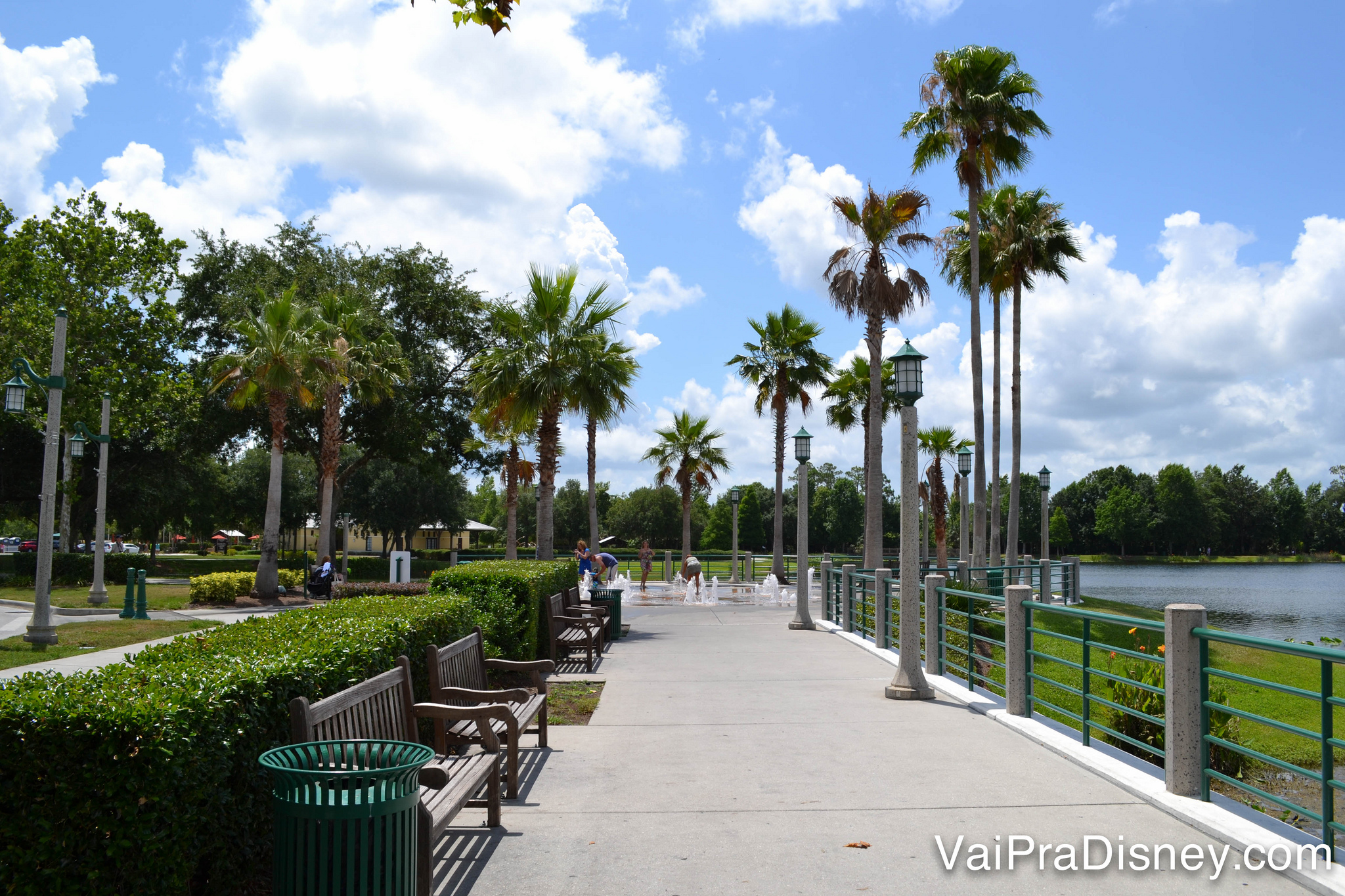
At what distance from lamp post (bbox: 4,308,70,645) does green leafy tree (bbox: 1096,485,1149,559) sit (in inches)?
3980

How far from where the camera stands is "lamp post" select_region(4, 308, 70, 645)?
14.8 metres

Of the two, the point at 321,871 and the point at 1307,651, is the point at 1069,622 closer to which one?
the point at 1307,651

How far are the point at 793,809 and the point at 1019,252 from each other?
1012 inches

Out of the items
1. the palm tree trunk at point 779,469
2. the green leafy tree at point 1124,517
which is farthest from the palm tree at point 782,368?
the green leafy tree at point 1124,517

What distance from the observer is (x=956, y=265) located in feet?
96.4

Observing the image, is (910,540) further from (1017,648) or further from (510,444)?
(510,444)

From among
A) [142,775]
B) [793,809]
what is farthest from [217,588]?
[142,775]

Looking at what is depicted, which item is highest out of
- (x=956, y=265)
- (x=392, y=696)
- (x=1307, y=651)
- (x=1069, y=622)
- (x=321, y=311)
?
(x=956, y=265)

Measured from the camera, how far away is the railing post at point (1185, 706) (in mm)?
5637

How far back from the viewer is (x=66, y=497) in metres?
31.0

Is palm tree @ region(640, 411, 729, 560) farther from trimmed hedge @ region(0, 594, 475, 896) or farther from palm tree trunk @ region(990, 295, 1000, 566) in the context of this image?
trimmed hedge @ region(0, 594, 475, 896)

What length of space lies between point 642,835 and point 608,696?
4.68 meters

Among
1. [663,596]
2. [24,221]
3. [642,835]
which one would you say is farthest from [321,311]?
[642,835]

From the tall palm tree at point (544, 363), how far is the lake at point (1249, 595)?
1337cm
